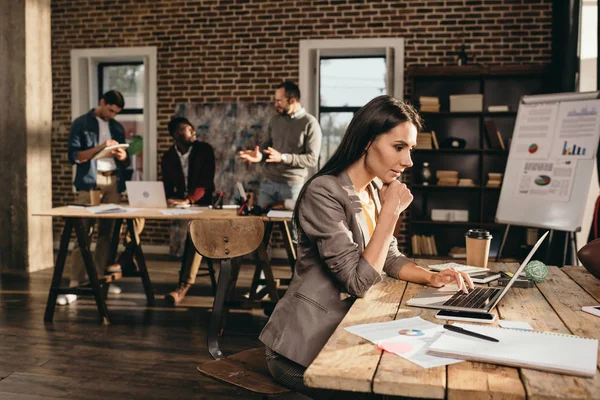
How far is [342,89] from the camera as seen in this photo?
6.87 metres

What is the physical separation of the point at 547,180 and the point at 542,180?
0.15 ft

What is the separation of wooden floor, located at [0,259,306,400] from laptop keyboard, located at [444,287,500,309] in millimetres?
1477

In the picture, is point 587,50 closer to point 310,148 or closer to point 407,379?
point 310,148

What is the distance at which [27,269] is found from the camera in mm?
6051

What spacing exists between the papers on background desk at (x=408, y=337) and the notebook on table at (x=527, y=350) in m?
0.03

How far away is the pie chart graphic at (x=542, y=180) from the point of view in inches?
173

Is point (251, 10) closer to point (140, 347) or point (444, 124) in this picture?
point (444, 124)

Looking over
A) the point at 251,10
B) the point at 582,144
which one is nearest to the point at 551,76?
the point at 582,144

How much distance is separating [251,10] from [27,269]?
3802mm

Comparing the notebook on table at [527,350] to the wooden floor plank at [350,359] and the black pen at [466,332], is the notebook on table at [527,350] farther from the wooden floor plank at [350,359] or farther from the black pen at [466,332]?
the wooden floor plank at [350,359]

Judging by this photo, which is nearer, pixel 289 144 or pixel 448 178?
pixel 289 144

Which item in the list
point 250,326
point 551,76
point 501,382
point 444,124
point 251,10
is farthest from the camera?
point 251,10

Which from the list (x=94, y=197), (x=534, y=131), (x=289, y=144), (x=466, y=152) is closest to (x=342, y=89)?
(x=466, y=152)

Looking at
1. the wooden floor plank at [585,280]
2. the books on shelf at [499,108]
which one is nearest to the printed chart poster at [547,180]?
the books on shelf at [499,108]
